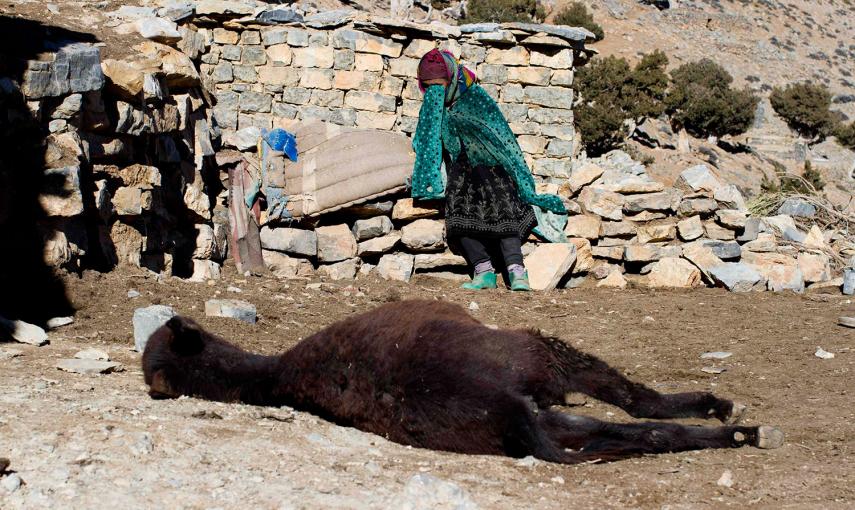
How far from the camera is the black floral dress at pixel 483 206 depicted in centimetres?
785

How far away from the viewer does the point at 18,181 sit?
5.41 metres

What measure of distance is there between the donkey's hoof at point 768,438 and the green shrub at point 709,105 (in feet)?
93.3

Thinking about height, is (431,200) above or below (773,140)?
above

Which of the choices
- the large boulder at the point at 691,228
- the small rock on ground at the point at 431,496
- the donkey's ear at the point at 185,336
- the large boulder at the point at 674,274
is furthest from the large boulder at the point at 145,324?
the large boulder at the point at 691,228

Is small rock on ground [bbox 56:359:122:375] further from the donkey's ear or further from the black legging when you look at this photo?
the black legging

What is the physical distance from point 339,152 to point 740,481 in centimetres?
585

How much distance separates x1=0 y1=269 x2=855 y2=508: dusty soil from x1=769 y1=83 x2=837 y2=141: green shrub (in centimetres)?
3193

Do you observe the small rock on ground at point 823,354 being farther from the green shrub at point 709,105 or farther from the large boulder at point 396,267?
the green shrub at point 709,105

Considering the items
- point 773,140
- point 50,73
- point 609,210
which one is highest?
point 50,73

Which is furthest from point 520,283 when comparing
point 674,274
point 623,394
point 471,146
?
point 623,394

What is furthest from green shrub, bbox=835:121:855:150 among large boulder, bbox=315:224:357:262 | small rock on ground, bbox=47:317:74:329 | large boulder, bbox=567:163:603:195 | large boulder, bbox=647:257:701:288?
small rock on ground, bbox=47:317:74:329

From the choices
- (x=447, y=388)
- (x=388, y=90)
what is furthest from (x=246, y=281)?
(x=447, y=388)

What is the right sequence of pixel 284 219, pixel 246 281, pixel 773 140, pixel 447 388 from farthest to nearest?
pixel 773 140 → pixel 284 219 → pixel 246 281 → pixel 447 388

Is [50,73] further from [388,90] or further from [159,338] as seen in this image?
[388,90]
